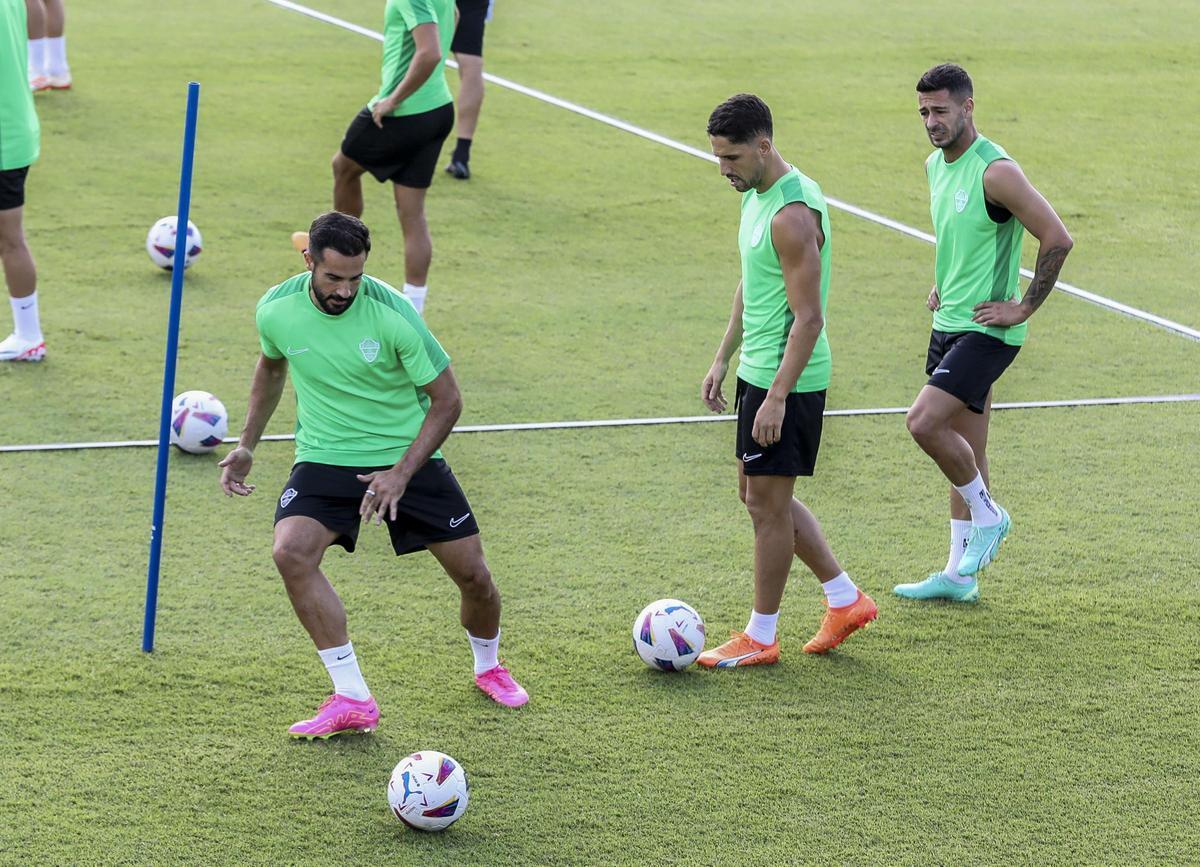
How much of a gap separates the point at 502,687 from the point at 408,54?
15.5 ft

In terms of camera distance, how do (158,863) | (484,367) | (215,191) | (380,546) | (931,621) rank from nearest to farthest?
(158,863), (931,621), (380,546), (484,367), (215,191)

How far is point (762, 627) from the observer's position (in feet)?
19.5

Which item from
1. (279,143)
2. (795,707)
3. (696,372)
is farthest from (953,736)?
(279,143)

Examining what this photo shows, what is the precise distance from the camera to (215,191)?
12109 millimetres

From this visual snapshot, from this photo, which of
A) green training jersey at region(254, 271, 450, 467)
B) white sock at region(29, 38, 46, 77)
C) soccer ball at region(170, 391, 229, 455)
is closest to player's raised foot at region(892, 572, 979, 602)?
green training jersey at region(254, 271, 450, 467)

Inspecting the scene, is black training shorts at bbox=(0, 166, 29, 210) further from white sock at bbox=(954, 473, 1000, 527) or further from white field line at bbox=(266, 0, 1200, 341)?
white sock at bbox=(954, 473, 1000, 527)

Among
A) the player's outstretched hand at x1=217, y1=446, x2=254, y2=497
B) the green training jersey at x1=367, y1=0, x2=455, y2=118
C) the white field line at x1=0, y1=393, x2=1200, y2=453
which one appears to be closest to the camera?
the player's outstretched hand at x1=217, y1=446, x2=254, y2=497

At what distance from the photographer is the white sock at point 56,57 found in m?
13.5

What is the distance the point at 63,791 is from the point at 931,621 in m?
3.42

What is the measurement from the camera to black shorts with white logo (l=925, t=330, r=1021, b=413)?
624 centimetres

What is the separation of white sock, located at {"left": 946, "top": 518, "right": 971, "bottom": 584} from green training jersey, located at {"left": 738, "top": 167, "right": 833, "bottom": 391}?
1194 millimetres

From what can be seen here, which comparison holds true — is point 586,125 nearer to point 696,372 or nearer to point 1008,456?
point 696,372

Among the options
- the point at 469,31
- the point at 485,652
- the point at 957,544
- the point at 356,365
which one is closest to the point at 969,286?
the point at 957,544

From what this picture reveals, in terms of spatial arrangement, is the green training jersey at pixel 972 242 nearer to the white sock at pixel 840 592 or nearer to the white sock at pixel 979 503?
the white sock at pixel 979 503
